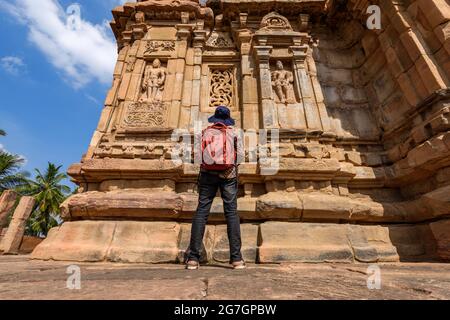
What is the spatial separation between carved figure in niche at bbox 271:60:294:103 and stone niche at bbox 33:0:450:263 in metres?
0.03

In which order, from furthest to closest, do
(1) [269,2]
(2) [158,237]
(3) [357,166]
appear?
(1) [269,2] < (3) [357,166] < (2) [158,237]

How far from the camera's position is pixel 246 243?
359cm

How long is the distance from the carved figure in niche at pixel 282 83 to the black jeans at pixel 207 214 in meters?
2.98

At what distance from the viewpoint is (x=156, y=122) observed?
15.8ft

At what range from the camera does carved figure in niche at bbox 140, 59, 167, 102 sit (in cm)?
522

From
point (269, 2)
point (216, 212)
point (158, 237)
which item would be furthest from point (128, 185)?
point (269, 2)

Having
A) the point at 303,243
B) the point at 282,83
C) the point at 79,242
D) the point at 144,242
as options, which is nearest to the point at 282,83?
the point at 282,83

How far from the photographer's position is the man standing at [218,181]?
2.87 meters

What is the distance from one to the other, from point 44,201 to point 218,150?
22.0 m

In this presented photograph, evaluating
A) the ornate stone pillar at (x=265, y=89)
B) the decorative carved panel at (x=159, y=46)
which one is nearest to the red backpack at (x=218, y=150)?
the ornate stone pillar at (x=265, y=89)

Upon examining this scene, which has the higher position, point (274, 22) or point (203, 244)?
point (274, 22)

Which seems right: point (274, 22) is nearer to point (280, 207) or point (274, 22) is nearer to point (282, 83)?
point (282, 83)

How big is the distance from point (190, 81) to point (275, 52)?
2.12 metres

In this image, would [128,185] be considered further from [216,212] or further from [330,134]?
[330,134]
